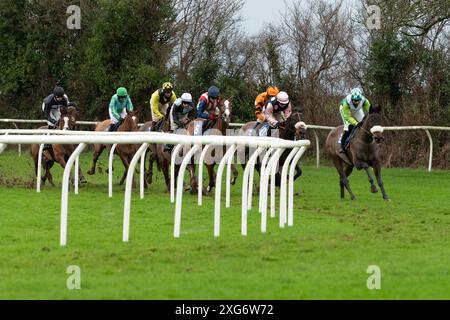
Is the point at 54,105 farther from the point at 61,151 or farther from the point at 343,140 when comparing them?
the point at 343,140

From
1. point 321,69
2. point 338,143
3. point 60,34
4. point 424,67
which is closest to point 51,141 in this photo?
point 338,143

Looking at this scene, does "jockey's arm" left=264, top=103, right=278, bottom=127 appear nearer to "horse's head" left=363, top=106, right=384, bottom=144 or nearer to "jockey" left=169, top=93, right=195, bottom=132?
"jockey" left=169, top=93, right=195, bottom=132

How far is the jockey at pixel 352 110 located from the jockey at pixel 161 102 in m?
3.13

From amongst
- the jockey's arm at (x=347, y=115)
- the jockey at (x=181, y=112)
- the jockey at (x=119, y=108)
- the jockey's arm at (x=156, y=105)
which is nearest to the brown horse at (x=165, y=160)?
the jockey at (x=181, y=112)

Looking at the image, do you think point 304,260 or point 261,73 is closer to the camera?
point 304,260

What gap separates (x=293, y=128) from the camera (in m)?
15.4

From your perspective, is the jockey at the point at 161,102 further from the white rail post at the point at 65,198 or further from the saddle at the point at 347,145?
the white rail post at the point at 65,198

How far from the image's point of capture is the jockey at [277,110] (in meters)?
15.8

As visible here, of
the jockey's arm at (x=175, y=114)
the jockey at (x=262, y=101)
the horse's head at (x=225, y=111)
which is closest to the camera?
the horse's head at (x=225, y=111)

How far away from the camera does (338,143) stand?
52.9 ft

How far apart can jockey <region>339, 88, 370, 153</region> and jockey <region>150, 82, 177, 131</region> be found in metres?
3.13

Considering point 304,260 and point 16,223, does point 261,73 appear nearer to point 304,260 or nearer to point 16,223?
point 16,223

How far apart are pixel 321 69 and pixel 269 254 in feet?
68.1

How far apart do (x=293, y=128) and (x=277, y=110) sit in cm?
65
